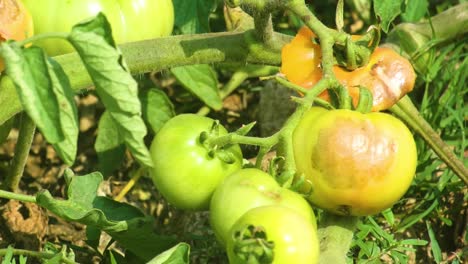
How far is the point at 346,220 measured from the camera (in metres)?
1.74

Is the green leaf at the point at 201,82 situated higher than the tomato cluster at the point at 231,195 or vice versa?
the tomato cluster at the point at 231,195

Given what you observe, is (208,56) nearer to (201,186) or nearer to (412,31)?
(201,186)

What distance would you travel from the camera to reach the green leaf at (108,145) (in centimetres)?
211

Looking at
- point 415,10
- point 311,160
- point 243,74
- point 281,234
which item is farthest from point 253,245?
point 415,10

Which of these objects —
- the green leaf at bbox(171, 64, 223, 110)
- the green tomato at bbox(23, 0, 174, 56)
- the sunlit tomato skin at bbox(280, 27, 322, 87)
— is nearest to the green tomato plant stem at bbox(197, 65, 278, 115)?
the green leaf at bbox(171, 64, 223, 110)

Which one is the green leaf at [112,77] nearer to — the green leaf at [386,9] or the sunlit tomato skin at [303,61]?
the sunlit tomato skin at [303,61]

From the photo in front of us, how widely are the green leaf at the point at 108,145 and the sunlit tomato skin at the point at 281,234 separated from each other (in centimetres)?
76

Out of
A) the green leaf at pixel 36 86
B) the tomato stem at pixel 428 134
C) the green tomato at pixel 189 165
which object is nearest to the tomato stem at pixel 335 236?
the green tomato at pixel 189 165

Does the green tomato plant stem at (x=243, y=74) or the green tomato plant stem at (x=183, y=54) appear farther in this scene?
the green tomato plant stem at (x=243, y=74)

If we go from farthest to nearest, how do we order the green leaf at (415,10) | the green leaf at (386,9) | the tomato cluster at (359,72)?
the green leaf at (415,10), the green leaf at (386,9), the tomato cluster at (359,72)

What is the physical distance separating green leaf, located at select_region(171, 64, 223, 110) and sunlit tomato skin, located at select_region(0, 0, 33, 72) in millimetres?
528

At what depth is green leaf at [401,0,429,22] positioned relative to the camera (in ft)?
7.59

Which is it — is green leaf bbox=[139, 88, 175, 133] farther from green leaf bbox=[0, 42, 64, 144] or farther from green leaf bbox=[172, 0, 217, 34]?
green leaf bbox=[0, 42, 64, 144]

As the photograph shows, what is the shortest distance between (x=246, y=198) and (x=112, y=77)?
35cm
